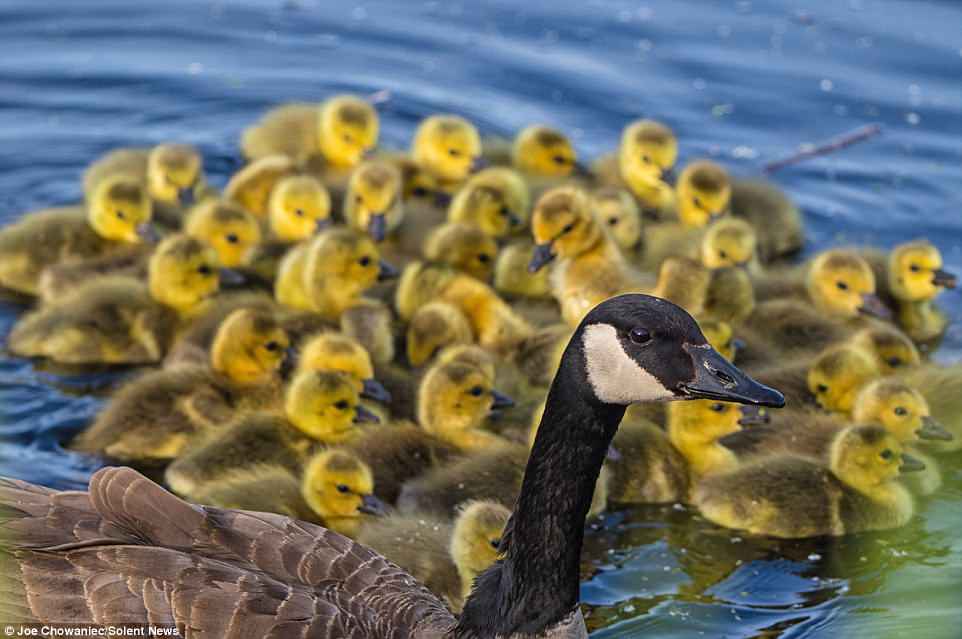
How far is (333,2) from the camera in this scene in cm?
1062

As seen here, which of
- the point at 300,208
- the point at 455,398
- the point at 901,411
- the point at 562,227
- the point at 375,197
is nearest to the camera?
the point at 455,398

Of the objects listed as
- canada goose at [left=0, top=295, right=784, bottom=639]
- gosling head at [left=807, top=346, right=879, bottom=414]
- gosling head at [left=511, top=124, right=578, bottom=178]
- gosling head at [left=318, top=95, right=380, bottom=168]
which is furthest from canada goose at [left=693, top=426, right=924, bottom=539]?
gosling head at [left=318, top=95, right=380, bottom=168]

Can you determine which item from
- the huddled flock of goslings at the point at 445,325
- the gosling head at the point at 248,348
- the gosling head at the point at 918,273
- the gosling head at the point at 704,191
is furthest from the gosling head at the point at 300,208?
the gosling head at the point at 918,273

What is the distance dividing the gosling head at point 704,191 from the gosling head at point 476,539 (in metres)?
3.07

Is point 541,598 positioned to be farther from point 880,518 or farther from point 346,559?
point 880,518

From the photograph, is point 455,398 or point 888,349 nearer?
point 455,398

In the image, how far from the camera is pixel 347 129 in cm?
818

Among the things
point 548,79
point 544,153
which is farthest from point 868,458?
point 548,79

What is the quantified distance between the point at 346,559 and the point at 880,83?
6578 millimetres

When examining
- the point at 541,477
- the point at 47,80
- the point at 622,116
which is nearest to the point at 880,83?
the point at 622,116

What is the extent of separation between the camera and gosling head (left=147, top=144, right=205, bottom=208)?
784 centimetres

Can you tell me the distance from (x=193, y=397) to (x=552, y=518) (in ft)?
8.07

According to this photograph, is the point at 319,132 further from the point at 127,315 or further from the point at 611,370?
the point at 611,370

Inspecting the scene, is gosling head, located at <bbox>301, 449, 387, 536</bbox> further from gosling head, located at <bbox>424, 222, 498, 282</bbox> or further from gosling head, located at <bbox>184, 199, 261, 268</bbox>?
gosling head, located at <bbox>184, 199, 261, 268</bbox>
